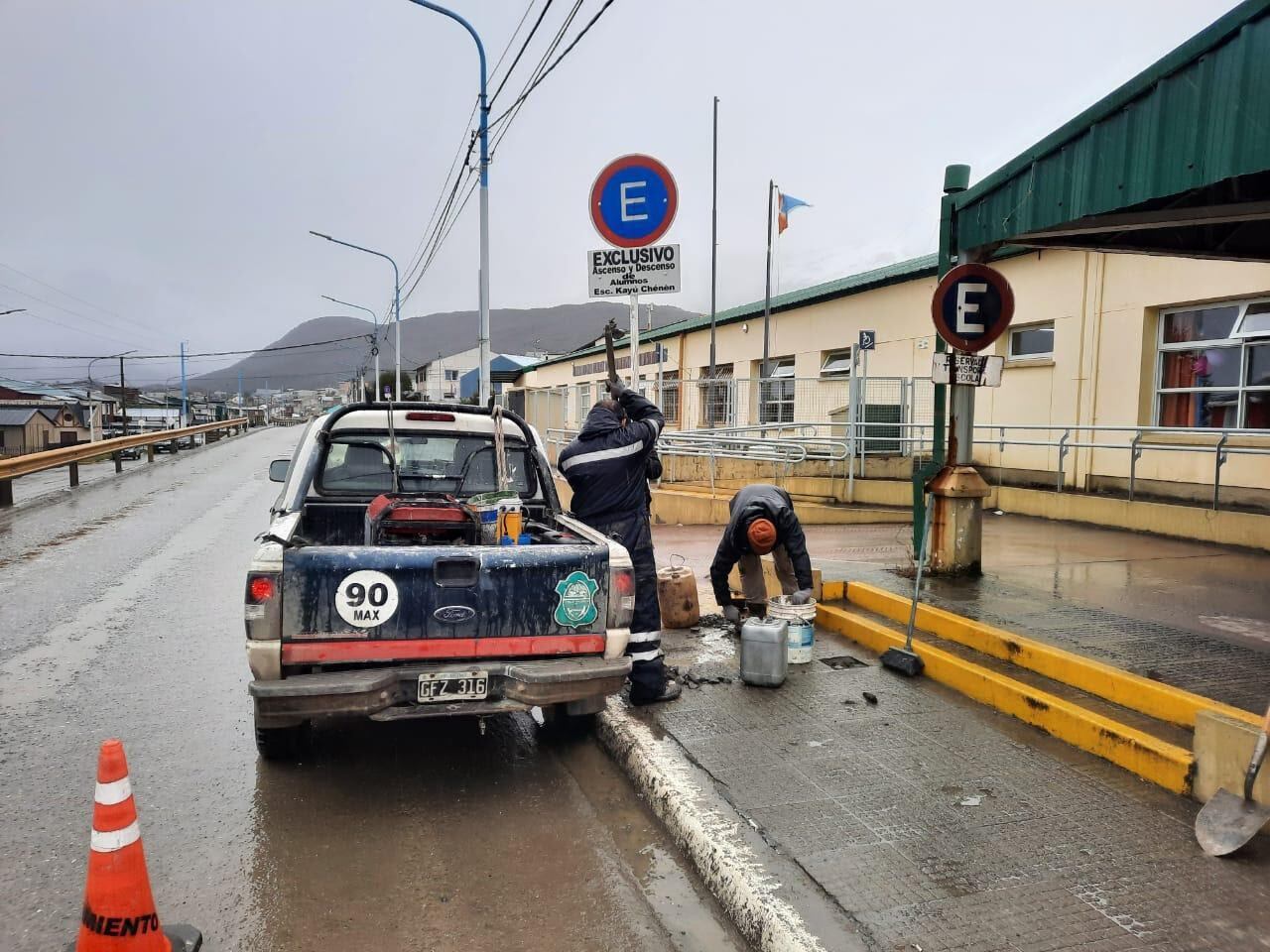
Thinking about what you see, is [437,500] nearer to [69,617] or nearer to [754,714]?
[754,714]

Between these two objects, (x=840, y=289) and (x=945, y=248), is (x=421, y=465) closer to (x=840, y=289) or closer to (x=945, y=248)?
(x=945, y=248)

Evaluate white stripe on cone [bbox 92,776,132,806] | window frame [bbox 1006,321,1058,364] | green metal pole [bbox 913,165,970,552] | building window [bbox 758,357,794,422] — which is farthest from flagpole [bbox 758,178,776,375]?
white stripe on cone [bbox 92,776,132,806]

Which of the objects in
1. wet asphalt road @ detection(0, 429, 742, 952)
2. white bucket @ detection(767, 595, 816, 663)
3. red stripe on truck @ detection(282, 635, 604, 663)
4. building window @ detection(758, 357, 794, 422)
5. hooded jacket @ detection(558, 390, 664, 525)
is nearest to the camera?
wet asphalt road @ detection(0, 429, 742, 952)

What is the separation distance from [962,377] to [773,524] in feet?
6.99

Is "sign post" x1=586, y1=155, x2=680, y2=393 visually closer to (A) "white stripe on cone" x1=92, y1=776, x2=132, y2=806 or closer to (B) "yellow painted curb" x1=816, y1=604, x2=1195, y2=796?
(B) "yellow painted curb" x1=816, y1=604, x2=1195, y2=796

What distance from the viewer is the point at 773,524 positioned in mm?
5836

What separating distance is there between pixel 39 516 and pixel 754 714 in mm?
13350

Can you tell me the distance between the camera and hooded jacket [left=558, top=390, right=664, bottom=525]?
5.09 meters

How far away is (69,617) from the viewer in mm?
7113

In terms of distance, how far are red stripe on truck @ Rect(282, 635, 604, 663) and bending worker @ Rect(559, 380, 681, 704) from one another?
2.91 ft

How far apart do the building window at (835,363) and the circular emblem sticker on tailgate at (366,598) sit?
15639 millimetres

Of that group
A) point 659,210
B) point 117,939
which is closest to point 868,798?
point 117,939

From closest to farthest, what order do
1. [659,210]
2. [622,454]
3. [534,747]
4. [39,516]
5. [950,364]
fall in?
[534,747], [622,454], [659,210], [950,364], [39,516]

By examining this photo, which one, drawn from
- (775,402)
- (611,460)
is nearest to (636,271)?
(611,460)
